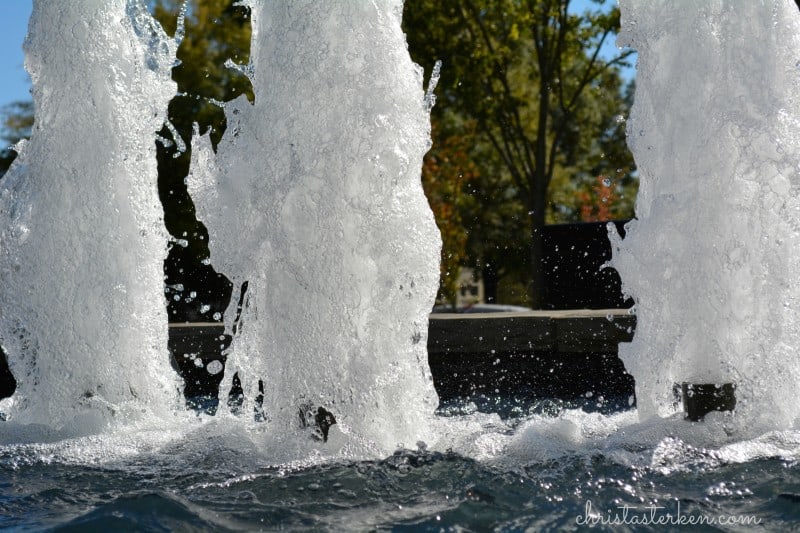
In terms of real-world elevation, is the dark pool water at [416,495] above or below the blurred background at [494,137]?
below

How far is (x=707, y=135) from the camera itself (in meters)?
4.74

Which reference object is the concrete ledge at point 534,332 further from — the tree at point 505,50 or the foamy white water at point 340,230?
the tree at point 505,50

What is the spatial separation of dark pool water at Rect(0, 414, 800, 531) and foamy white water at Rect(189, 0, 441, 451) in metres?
0.46

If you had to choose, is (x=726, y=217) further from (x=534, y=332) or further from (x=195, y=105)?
(x=195, y=105)

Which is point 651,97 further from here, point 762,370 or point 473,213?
point 473,213

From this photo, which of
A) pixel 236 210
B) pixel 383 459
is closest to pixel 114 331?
pixel 236 210

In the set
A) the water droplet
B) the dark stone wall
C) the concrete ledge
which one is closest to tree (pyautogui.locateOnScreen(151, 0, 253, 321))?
the dark stone wall

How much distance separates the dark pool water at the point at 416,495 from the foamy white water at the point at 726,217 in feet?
2.27

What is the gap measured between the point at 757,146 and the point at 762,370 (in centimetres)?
102

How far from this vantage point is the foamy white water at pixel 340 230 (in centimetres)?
455

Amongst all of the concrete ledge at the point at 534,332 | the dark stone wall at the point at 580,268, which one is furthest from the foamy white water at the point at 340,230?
the dark stone wall at the point at 580,268

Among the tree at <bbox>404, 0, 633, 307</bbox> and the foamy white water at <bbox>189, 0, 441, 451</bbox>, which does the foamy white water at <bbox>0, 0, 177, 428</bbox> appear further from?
the tree at <bbox>404, 0, 633, 307</bbox>

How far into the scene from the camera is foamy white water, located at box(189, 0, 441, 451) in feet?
14.9

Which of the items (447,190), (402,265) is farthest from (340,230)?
(447,190)
